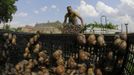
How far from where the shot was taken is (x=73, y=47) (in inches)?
316

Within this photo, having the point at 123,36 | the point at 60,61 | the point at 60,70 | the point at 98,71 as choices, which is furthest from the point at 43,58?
the point at 123,36

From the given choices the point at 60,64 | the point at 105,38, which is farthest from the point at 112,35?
the point at 60,64

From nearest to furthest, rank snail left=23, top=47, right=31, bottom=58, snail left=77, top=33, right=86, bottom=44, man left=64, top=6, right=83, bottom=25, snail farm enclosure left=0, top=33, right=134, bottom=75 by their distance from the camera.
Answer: snail farm enclosure left=0, top=33, right=134, bottom=75, snail left=77, top=33, right=86, bottom=44, snail left=23, top=47, right=31, bottom=58, man left=64, top=6, right=83, bottom=25

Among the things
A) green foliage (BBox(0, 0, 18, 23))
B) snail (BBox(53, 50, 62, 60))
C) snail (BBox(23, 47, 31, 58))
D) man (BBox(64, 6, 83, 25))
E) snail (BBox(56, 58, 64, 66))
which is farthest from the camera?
green foliage (BBox(0, 0, 18, 23))

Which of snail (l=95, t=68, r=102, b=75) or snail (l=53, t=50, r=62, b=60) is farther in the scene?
snail (l=53, t=50, r=62, b=60)

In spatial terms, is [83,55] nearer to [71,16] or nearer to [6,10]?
[71,16]

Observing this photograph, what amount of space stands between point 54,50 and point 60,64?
1.53 ft

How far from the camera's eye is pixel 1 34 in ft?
32.8

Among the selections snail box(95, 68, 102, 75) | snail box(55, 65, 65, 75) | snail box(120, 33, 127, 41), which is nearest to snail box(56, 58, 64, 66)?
snail box(55, 65, 65, 75)

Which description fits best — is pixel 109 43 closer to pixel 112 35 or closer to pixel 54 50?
pixel 112 35

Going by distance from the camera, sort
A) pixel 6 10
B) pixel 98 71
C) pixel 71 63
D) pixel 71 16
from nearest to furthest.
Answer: pixel 98 71 → pixel 71 63 → pixel 71 16 → pixel 6 10

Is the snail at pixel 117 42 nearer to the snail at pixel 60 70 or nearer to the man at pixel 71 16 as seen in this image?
the snail at pixel 60 70

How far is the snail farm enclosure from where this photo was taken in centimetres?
707

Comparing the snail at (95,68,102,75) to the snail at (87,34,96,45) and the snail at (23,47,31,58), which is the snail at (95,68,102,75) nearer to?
the snail at (87,34,96,45)
